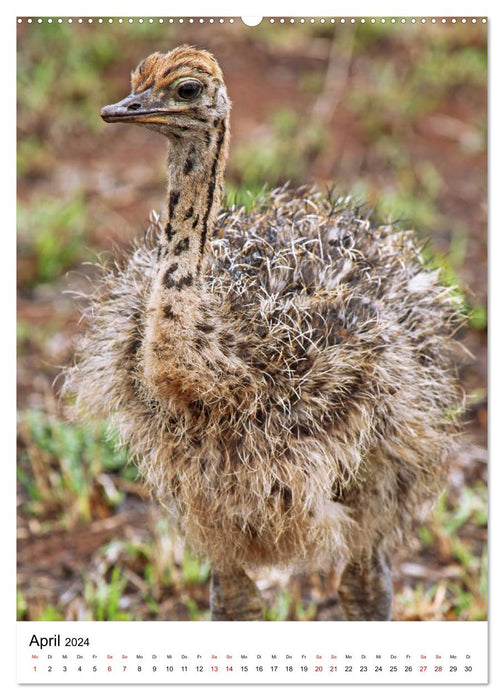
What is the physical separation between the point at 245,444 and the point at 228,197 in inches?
43.9

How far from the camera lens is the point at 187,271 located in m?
1.94

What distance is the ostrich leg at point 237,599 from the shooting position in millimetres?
2506

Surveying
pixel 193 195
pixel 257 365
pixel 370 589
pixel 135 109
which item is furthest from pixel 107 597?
pixel 135 109

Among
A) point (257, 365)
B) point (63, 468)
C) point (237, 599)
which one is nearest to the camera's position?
point (257, 365)

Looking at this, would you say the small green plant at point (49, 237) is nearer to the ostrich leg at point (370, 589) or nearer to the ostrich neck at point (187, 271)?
the ostrich leg at point (370, 589)

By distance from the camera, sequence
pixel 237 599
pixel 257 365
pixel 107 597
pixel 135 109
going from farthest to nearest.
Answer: pixel 107 597 → pixel 237 599 → pixel 257 365 → pixel 135 109

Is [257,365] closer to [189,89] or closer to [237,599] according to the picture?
[189,89]

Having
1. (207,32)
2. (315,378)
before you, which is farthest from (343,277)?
(207,32)

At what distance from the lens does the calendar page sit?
6.47ft

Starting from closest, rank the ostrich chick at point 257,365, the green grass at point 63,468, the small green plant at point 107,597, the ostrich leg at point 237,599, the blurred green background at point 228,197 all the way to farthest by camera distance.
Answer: the ostrich chick at point 257,365 → the ostrich leg at point 237,599 → the small green plant at point 107,597 → the blurred green background at point 228,197 → the green grass at point 63,468

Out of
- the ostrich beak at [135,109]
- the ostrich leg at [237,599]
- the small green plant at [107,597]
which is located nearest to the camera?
the ostrich beak at [135,109]

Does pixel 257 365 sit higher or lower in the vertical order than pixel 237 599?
higher

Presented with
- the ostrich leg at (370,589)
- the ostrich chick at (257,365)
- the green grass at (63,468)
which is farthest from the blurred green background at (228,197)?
the ostrich chick at (257,365)

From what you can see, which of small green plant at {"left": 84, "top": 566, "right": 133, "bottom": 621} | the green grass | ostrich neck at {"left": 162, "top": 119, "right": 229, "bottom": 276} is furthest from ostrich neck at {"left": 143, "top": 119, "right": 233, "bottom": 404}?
the green grass
